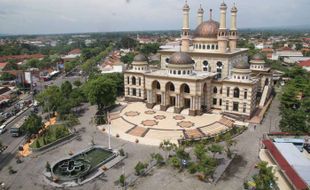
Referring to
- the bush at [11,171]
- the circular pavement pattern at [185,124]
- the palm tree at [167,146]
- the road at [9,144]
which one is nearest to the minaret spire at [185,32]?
the circular pavement pattern at [185,124]

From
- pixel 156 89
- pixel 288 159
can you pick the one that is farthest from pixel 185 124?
pixel 288 159

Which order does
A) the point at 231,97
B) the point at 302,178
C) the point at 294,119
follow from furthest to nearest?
the point at 231,97
the point at 294,119
the point at 302,178

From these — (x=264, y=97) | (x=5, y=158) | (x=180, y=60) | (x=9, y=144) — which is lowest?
(x=5, y=158)

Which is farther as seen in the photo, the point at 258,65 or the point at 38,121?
the point at 258,65

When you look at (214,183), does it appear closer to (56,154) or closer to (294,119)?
(294,119)

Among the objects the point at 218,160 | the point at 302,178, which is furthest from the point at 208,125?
the point at 302,178

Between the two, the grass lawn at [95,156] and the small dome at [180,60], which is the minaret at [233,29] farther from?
the grass lawn at [95,156]

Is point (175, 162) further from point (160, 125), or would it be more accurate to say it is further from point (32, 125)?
point (32, 125)
